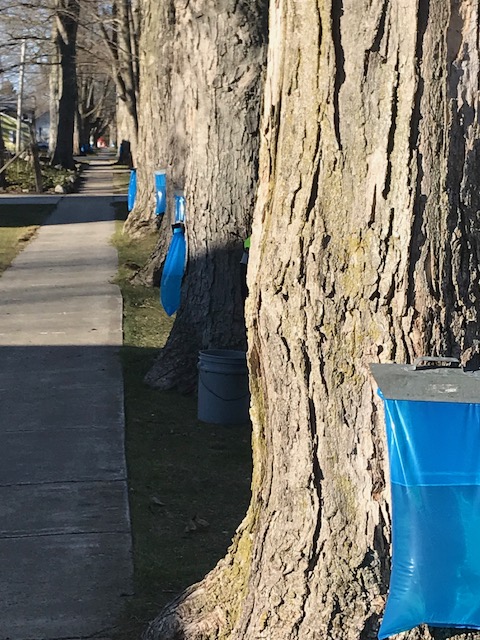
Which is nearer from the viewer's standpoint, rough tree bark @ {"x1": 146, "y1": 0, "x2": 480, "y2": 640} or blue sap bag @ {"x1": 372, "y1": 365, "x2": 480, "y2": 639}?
blue sap bag @ {"x1": 372, "y1": 365, "x2": 480, "y2": 639}

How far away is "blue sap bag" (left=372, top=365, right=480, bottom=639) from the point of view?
320 cm

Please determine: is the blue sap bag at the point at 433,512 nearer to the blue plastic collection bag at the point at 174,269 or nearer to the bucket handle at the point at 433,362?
the bucket handle at the point at 433,362

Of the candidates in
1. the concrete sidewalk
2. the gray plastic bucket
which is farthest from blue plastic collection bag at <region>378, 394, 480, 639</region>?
the gray plastic bucket

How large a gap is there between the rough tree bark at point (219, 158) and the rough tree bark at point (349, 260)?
4.42m

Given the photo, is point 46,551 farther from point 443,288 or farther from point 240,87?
point 240,87

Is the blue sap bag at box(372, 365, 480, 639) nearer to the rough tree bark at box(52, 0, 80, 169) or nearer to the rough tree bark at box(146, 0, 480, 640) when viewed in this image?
the rough tree bark at box(146, 0, 480, 640)

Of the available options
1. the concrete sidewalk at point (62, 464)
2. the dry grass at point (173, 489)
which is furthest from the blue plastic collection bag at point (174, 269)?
the dry grass at point (173, 489)

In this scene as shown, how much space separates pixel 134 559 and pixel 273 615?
1.68 m

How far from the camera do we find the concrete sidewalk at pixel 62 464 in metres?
4.73

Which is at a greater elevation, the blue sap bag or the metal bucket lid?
the metal bucket lid

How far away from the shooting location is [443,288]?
11.2ft

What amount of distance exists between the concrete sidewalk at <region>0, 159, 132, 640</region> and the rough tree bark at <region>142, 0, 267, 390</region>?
36.5 inches

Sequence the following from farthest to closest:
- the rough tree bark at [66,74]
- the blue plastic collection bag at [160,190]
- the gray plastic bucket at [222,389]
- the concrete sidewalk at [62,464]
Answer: the rough tree bark at [66,74], the blue plastic collection bag at [160,190], the gray plastic bucket at [222,389], the concrete sidewalk at [62,464]

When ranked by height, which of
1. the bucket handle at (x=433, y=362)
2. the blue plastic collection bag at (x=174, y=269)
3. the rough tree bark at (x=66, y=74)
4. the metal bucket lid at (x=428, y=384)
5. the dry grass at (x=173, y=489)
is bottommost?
the dry grass at (x=173, y=489)
